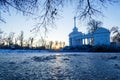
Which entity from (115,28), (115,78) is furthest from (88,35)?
(115,78)

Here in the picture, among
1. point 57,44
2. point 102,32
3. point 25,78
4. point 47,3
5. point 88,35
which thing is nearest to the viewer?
point 47,3

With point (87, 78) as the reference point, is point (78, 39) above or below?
above

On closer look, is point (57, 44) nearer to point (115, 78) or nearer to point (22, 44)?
point (22, 44)

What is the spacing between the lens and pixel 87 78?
30.8ft

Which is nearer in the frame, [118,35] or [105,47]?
[105,47]

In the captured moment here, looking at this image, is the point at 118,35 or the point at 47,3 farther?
the point at 118,35

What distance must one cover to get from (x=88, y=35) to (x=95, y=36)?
16.5 ft

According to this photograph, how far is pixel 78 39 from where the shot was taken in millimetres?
74250

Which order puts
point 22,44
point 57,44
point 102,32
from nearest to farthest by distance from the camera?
1. point 102,32
2. point 22,44
3. point 57,44

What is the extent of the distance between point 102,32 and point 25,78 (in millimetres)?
54701

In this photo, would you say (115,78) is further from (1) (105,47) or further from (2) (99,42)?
(2) (99,42)

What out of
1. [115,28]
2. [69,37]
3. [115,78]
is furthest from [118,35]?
[115,78]

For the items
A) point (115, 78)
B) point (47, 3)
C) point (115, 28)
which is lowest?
point (115, 78)

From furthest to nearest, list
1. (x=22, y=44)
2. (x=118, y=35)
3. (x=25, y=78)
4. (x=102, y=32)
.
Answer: (x=22, y=44) → (x=118, y=35) → (x=102, y=32) → (x=25, y=78)
